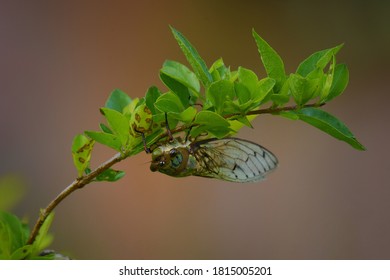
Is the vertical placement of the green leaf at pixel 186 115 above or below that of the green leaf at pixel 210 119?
above

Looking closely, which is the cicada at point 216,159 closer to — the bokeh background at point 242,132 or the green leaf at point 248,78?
the green leaf at point 248,78

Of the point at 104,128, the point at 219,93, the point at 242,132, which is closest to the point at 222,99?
the point at 219,93

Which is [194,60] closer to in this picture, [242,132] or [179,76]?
[179,76]

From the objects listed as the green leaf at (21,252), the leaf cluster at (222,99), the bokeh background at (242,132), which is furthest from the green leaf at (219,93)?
the bokeh background at (242,132)

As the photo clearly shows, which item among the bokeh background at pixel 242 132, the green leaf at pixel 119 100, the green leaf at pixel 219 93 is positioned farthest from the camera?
the bokeh background at pixel 242 132

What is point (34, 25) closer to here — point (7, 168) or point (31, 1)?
point (31, 1)
